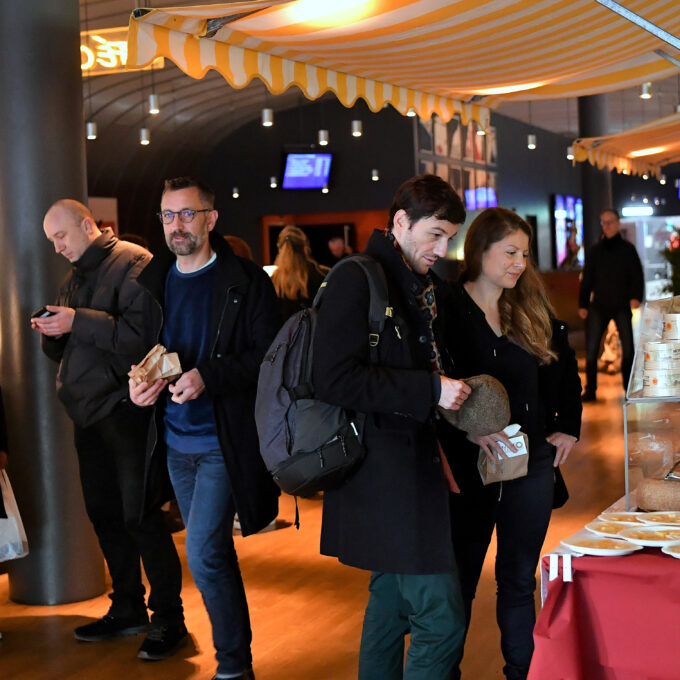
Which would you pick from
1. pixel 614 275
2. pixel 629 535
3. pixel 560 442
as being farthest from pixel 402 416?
pixel 614 275

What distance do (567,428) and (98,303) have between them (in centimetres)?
182

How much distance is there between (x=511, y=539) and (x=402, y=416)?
756mm

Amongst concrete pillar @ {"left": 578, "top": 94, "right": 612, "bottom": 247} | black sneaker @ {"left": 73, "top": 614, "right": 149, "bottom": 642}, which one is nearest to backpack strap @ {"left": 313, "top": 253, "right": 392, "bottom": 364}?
black sneaker @ {"left": 73, "top": 614, "right": 149, "bottom": 642}

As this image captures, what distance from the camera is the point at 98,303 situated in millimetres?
3943

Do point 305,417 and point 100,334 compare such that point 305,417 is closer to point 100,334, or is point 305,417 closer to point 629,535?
point 629,535

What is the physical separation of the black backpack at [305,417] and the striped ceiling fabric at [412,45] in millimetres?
1197

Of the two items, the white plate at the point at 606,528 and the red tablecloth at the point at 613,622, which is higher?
the white plate at the point at 606,528

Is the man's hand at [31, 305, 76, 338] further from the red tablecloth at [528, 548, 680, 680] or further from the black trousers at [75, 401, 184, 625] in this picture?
the red tablecloth at [528, 548, 680, 680]

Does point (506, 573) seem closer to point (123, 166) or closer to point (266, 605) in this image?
point (266, 605)

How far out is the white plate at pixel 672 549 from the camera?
2.22m

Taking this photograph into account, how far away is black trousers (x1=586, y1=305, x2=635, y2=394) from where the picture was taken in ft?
32.3

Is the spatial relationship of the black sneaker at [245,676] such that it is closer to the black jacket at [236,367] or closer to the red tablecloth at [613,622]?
the black jacket at [236,367]

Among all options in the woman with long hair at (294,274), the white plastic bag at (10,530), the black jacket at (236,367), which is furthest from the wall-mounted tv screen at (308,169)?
the black jacket at (236,367)

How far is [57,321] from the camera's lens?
3.82 meters
